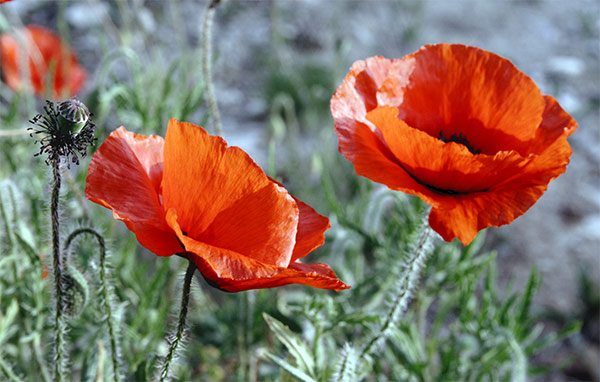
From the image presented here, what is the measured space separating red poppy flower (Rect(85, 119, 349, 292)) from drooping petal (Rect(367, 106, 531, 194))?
169 millimetres

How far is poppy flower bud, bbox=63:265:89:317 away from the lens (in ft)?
2.67

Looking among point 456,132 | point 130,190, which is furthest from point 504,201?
point 130,190

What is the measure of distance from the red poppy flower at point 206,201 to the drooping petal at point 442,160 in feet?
0.56

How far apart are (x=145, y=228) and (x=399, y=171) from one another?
0.32m

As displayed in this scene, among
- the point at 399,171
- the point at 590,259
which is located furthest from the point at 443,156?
the point at 590,259

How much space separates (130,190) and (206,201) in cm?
9

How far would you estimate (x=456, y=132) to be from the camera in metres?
0.92

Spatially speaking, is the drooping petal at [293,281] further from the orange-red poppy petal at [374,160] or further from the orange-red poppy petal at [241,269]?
the orange-red poppy petal at [374,160]

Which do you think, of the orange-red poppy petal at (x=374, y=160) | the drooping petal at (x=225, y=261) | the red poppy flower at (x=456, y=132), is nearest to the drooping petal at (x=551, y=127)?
the red poppy flower at (x=456, y=132)

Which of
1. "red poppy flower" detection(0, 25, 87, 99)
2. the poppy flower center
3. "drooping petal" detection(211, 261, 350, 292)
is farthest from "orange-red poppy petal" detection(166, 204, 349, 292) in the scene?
"red poppy flower" detection(0, 25, 87, 99)

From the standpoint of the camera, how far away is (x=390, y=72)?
871mm

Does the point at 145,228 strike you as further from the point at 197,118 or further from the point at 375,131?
the point at 197,118

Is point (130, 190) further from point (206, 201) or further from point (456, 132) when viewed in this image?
point (456, 132)

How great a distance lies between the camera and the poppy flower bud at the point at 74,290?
2.67 feet
